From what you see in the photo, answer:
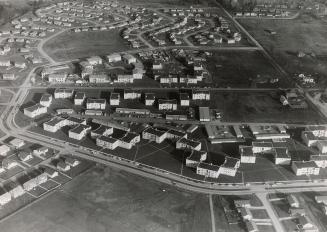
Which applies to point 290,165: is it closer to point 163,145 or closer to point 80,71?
point 163,145

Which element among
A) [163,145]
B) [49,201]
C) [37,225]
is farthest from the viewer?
[163,145]

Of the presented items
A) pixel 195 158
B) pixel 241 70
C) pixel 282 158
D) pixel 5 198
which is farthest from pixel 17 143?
pixel 241 70

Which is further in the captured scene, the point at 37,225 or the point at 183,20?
the point at 183,20

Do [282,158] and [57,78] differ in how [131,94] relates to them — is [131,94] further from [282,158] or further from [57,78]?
[282,158]

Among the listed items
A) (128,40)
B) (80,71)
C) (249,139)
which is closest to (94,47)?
(128,40)

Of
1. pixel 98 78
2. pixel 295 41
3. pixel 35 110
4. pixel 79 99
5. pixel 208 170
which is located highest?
pixel 35 110

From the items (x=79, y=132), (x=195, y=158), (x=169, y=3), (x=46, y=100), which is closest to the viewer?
(x=195, y=158)

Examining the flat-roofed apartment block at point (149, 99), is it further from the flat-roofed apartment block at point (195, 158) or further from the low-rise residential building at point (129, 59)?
the low-rise residential building at point (129, 59)
